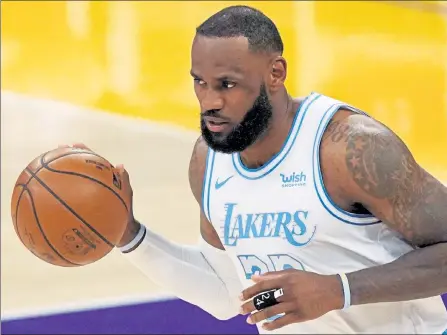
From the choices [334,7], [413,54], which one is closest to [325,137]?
[413,54]

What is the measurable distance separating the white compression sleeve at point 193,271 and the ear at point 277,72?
0.62 meters

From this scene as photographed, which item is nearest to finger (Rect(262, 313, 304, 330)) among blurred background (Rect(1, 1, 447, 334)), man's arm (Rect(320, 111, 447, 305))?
man's arm (Rect(320, 111, 447, 305))

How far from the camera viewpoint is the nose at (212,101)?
2.18m

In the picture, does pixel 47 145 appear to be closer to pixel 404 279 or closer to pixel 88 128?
pixel 88 128

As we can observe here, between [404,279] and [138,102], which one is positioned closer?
[404,279]

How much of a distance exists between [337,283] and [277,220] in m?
0.36

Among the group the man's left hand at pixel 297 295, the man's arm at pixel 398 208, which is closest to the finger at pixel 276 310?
the man's left hand at pixel 297 295

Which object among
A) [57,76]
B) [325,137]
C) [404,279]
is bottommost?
[404,279]

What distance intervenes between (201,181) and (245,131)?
1.25 ft

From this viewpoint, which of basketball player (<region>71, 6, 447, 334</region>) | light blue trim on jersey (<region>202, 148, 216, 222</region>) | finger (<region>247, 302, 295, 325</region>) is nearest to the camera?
finger (<region>247, 302, 295, 325</region>)

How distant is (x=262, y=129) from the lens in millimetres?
2299

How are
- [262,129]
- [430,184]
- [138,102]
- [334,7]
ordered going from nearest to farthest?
[430,184] → [262,129] → [334,7] → [138,102]

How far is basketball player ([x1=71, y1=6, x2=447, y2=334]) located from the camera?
81.4 inches

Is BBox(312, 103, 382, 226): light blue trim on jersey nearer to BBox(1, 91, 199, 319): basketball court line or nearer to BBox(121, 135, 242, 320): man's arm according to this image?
BBox(121, 135, 242, 320): man's arm
